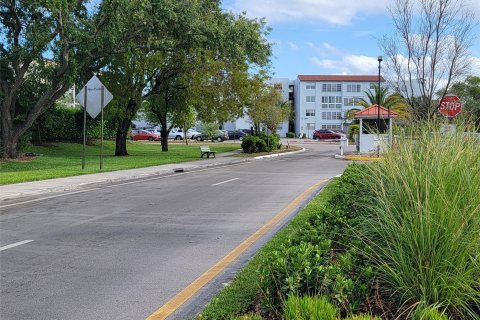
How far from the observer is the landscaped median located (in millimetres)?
3676

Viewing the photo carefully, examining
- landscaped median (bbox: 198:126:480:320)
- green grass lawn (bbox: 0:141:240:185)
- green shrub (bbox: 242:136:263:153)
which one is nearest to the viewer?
landscaped median (bbox: 198:126:480:320)

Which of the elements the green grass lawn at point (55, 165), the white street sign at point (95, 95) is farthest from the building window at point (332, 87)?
the white street sign at point (95, 95)

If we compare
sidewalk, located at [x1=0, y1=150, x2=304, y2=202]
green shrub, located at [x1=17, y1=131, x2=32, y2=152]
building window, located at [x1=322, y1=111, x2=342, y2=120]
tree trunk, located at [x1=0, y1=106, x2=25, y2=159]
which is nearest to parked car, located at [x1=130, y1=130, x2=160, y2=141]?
green shrub, located at [x1=17, y1=131, x2=32, y2=152]

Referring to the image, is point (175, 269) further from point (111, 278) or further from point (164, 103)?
point (164, 103)

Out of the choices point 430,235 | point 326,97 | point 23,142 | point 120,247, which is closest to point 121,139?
point 23,142

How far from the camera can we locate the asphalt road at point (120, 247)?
206 inches

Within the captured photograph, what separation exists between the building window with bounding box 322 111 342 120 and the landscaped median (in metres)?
93.3

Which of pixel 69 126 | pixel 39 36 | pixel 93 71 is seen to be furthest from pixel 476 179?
pixel 69 126

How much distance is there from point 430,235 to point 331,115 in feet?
313

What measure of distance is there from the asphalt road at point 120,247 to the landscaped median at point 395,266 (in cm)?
122

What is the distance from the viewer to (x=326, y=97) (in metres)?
97.3

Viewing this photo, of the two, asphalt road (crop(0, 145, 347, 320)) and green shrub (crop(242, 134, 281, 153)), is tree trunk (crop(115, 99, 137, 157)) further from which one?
asphalt road (crop(0, 145, 347, 320))

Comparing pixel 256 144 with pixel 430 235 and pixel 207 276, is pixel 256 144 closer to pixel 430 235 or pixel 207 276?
pixel 207 276

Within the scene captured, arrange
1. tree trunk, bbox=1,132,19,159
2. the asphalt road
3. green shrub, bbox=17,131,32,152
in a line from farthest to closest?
green shrub, bbox=17,131,32,152
tree trunk, bbox=1,132,19,159
the asphalt road
